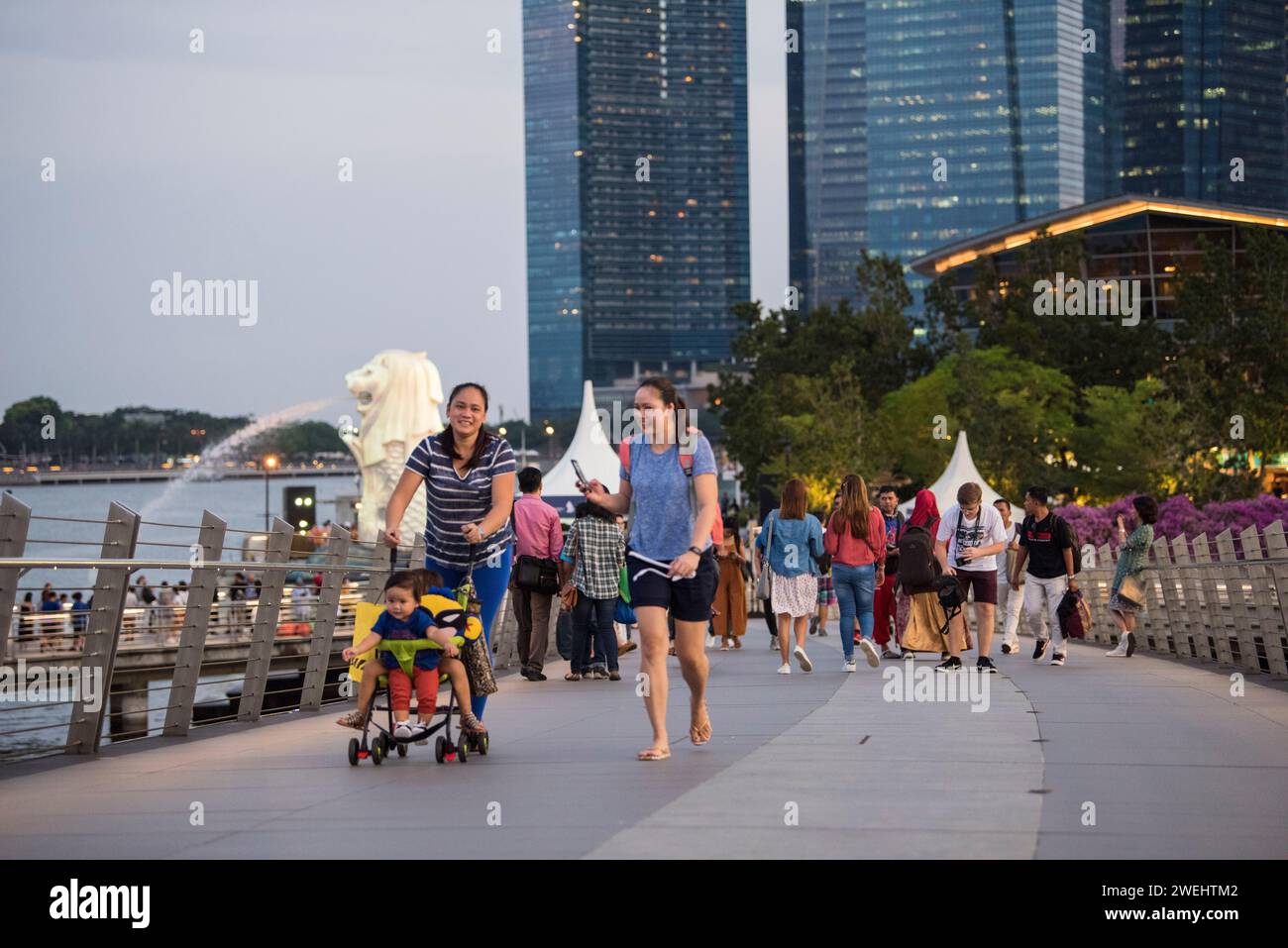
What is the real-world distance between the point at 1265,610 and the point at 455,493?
9.11 m

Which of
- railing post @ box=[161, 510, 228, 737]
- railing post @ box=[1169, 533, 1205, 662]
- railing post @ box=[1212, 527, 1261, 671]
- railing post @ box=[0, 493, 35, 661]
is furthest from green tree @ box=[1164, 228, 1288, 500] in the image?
railing post @ box=[0, 493, 35, 661]

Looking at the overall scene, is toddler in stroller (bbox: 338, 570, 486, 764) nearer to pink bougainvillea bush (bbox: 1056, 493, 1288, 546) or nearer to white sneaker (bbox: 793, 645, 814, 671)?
white sneaker (bbox: 793, 645, 814, 671)

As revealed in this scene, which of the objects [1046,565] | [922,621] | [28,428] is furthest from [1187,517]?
[28,428]

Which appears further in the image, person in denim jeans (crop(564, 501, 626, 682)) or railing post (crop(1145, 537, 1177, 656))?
railing post (crop(1145, 537, 1177, 656))

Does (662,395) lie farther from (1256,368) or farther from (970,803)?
(1256,368)

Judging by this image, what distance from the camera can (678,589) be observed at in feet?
30.1

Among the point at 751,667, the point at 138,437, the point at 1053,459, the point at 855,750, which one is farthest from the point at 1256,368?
the point at 138,437

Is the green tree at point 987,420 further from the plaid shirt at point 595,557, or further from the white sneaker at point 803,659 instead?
the plaid shirt at point 595,557

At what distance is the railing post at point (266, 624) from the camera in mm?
12125

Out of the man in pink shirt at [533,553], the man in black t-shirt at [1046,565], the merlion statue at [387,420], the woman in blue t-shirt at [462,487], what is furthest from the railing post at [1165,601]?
the merlion statue at [387,420]

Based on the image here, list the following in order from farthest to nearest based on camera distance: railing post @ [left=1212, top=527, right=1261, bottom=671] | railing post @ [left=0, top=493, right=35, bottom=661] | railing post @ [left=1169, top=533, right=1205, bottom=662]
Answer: railing post @ [left=1169, top=533, right=1205, bottom=662], railing post @ [left=1212, top=527, right=1261, bottom=671], railing post @ [left=0, top=493, right=35, bottom=661]

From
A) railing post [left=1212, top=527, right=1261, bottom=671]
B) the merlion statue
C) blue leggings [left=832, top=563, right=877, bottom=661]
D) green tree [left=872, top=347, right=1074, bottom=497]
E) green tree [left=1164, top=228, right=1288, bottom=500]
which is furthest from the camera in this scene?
green tree [left=872, top=347, right=1074, bottom=497]

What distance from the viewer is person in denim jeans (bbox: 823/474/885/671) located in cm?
1694

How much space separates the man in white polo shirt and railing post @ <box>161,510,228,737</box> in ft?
25.3
